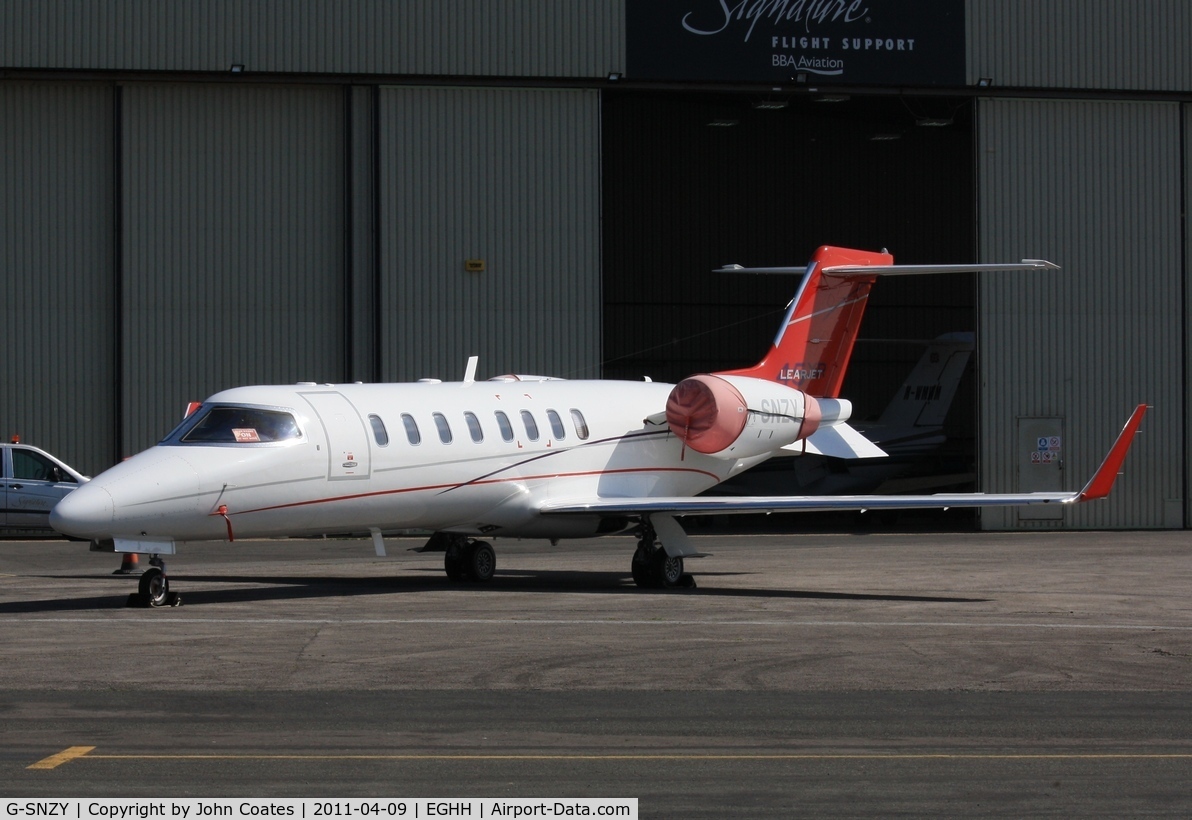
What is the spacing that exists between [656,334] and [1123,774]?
32.4 m

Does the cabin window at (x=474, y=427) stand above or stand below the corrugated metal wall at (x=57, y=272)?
below

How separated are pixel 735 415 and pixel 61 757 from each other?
12.7 m

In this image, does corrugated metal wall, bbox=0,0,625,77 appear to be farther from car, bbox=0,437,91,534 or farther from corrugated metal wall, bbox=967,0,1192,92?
corrugated metal wall, bbox=967,0,1192,92

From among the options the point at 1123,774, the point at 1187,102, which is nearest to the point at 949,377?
the point at 1187,102

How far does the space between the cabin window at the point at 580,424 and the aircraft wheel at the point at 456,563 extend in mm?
2152

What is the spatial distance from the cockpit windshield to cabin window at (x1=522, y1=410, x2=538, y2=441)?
11.4ft

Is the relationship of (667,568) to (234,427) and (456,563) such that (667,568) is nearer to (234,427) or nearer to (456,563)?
(456,563)

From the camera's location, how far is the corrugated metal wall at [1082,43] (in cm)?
2933

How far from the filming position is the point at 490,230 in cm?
2855

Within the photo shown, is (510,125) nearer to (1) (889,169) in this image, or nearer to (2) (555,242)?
(2) (555,242)
